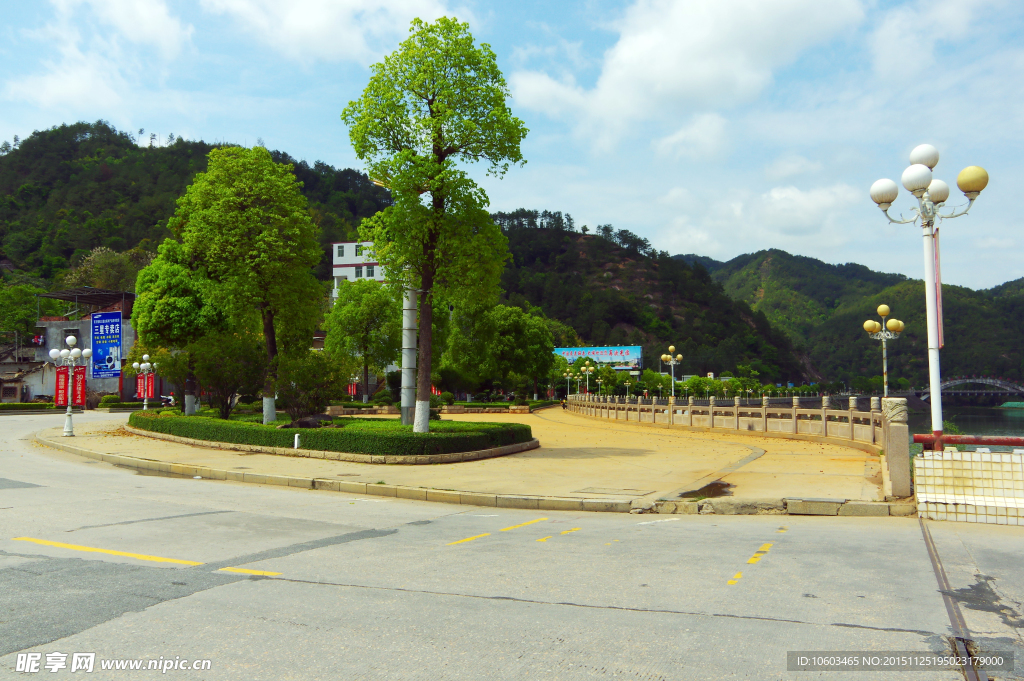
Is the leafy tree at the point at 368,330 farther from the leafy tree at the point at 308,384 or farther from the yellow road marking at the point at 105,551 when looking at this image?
the yellow road marking at the point at 105,551

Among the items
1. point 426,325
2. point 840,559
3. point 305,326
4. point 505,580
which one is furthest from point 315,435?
point 840,559

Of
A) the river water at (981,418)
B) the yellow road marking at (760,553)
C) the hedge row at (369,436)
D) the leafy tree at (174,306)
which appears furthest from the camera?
the river water at (981,418)

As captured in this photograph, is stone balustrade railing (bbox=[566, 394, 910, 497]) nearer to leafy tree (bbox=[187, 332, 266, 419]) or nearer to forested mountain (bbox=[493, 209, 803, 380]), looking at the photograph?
leafy tree (bbox=[187, 332, 266, 419])

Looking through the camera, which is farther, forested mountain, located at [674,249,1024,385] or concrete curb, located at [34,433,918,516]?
forested mountain, located at [674,249,1024,385]

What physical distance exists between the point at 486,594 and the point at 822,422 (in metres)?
23.4

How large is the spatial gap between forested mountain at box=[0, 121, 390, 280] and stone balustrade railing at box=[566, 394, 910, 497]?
83.9m

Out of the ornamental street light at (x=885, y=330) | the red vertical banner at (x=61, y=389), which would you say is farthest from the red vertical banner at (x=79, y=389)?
→ the ornamental street light at (x=885, y=330)

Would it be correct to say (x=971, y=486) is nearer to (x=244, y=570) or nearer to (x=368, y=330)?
(x=244, y=570)

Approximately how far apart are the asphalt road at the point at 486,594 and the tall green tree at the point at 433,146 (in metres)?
10.3

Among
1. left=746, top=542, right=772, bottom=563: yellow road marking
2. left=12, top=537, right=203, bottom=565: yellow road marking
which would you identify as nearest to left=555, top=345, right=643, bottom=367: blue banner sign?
left=746, top=542, right=772, bottom=563: yellow road marking

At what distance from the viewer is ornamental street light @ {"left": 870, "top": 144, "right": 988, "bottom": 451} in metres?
11.0

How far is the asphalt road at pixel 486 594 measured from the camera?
13.3 feet

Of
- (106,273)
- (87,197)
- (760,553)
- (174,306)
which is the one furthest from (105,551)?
(87,197)

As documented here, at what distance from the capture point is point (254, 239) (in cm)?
2405
